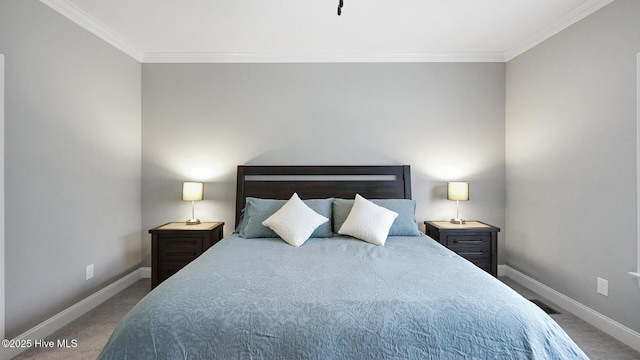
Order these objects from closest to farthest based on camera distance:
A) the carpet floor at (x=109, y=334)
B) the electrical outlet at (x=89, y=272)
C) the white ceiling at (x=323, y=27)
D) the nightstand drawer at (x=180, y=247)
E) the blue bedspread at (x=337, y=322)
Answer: the blue bedspread at (x=337, y=322) < the carpet floor at (x=109, y=334) < the white ceiling at (x=323, y=27) < the electrical outlet at (x=89, y=272) < the nightstand drawer at (x=180, y=247)

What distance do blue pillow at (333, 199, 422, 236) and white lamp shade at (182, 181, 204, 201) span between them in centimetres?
155

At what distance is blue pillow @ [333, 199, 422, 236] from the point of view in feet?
9.01

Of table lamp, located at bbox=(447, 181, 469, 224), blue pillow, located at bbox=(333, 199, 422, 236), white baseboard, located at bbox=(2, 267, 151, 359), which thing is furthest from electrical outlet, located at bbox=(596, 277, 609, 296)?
white baseboard, located at bbox=(2, 267, 151, 359)

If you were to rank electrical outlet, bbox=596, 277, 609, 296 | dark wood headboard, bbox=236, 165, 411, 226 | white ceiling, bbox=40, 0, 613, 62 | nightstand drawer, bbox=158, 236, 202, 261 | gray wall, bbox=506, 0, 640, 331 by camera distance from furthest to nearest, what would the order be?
dark wood headboard, bbox=236, 165, 411, 226 → nightstand drawer, bbox=158, 236, 202, 261 → white ceiling, bbox=40, 0, 613, 62 → electrical outlet, bbox=596, 277, 609, 296 → gray wall, bbox=506, 0, 640, 331

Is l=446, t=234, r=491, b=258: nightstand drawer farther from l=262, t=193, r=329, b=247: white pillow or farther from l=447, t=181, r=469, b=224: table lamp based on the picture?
l=262, t=193, r=329, b=247: white pillow

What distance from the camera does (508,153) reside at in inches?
131

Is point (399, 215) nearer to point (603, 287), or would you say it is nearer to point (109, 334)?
point (603, 287)

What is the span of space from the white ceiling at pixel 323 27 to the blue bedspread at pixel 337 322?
2.27 meters

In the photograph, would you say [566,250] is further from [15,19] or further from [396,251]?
[15,19]

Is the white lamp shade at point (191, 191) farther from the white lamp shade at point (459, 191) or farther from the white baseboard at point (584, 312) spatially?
the white baseboard at point (584, 312)

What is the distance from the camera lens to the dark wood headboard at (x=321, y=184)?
3260 mm

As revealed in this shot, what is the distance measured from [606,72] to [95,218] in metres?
4.74

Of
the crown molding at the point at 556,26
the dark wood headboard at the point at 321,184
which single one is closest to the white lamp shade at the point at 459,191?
the dark wood headboard at the point at 321,184

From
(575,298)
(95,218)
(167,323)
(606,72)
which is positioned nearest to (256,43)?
(95,218)
